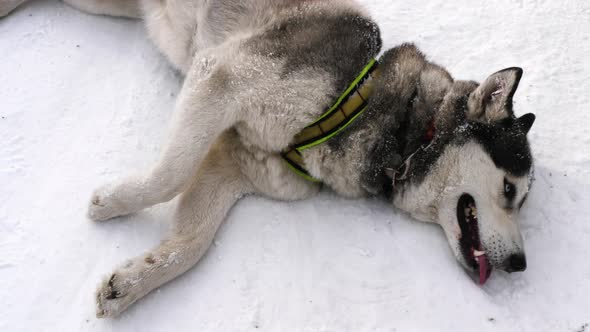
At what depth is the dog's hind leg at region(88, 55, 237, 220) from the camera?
2799 millimetres

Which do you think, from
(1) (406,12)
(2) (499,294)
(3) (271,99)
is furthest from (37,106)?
(2) (499,294)

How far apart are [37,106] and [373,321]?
3.00 meters

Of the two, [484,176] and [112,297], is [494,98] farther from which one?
[112,297]

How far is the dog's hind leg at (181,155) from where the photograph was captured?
280cm

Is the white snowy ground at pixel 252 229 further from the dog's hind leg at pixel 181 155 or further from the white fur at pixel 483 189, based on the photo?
the white fur at pixel 483 189

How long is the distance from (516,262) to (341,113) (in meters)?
1.39

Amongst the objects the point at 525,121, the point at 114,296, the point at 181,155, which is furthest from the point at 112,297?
the point at 525,121

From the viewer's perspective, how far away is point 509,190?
9.03 ft

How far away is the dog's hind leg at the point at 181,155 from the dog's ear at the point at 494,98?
1.51m

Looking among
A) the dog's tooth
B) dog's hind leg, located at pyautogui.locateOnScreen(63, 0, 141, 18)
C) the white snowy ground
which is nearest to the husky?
the dog's tooth

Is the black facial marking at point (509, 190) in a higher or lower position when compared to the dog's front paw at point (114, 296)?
higher

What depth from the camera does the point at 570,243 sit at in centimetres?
299

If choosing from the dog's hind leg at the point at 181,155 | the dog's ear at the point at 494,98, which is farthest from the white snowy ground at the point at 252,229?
the dog's ear at the point at 494,98

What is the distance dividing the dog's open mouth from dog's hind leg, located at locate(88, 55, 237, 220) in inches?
62.2
